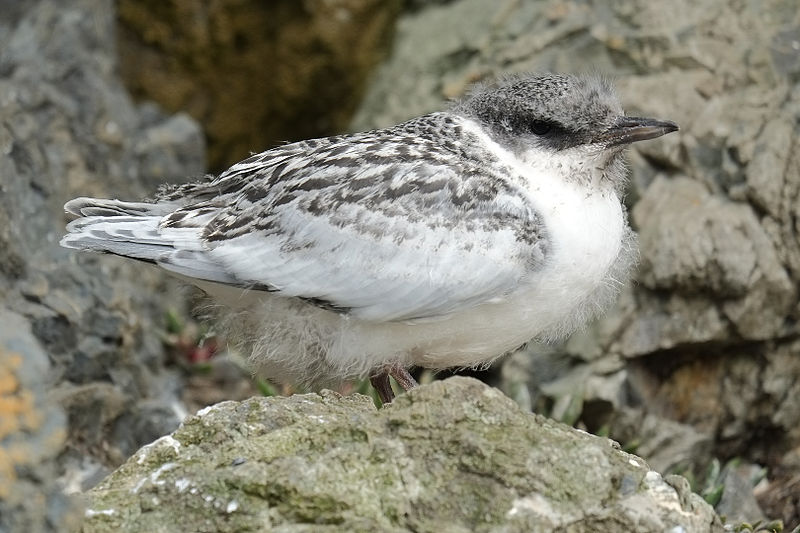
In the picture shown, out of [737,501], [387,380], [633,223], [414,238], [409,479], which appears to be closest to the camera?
[409,479]

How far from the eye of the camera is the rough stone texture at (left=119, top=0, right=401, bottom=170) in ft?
28.3

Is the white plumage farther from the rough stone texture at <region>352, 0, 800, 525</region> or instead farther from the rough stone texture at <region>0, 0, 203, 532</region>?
the rough stone texture at <region>352, 0, 800, 525</region>

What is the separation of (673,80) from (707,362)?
5.82 feet

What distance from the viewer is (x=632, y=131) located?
473cm

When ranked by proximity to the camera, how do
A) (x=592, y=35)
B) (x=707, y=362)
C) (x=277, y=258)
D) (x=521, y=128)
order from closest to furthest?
(x=277, y=258), (x=521, y=128), (x=707, y=362), (x=592, y=35)

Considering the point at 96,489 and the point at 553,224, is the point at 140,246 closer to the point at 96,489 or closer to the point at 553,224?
the point at 96,489

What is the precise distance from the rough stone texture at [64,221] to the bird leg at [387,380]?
1352 mm

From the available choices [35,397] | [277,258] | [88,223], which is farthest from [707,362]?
[35,397]

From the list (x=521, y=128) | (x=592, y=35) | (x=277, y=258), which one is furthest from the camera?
(x=592, y=35)

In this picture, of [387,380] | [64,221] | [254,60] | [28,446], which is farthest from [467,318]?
[254,60]

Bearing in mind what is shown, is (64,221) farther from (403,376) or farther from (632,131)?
(632,131)

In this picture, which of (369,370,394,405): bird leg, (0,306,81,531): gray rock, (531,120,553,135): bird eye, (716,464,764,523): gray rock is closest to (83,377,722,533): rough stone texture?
(0,306,81,531): gray rock

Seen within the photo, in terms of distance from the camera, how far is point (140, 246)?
4637 mm

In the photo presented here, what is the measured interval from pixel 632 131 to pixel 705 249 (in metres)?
1.88
